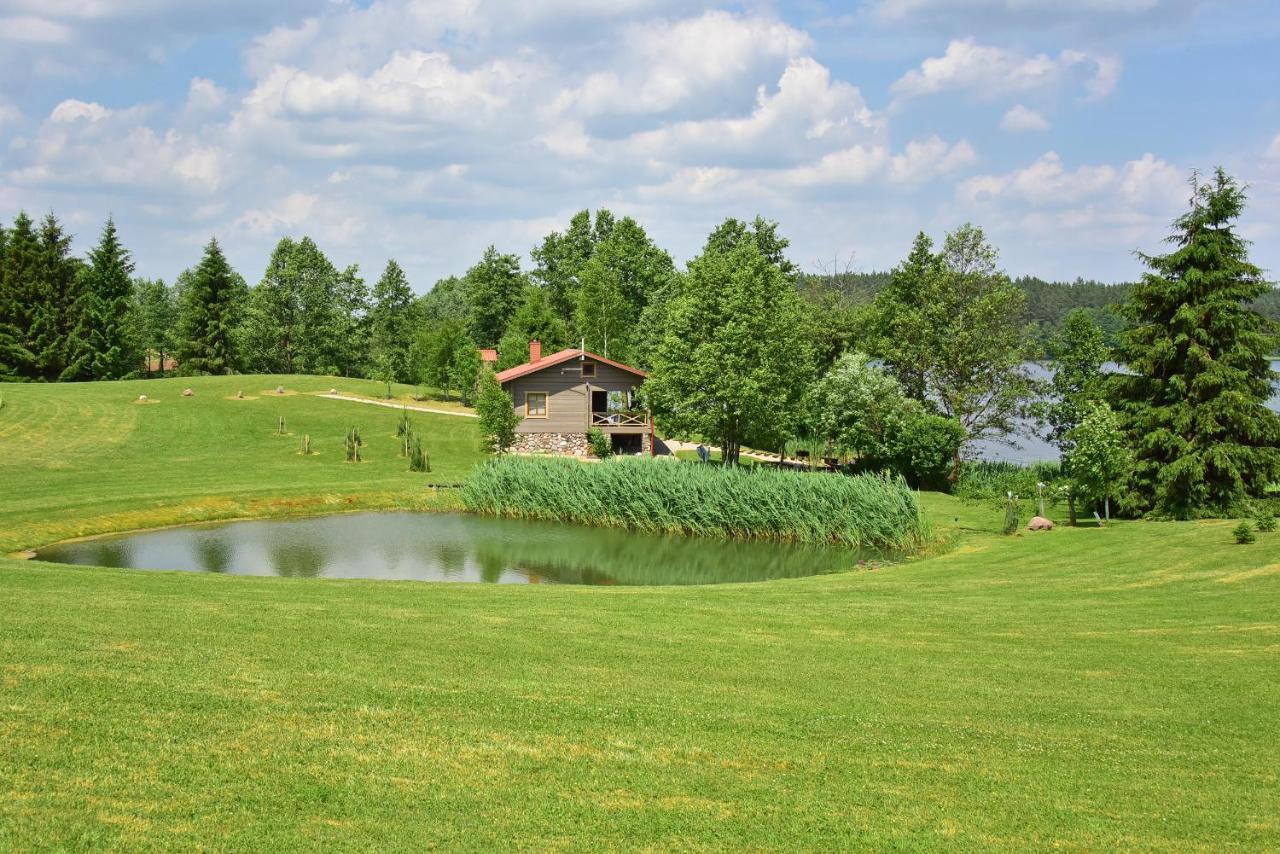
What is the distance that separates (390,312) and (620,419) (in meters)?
48.5

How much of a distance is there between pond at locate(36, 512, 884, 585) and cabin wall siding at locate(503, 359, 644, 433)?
1891 centimetres

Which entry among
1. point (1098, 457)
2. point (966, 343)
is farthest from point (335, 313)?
point (1098, 457)

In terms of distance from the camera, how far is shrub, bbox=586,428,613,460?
163 ft

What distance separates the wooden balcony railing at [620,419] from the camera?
51.9 metres

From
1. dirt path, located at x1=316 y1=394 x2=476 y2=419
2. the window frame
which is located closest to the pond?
the window frame

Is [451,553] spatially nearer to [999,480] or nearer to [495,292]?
[999,480]

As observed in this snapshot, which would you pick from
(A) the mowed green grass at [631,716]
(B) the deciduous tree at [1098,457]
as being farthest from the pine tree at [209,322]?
(B) the deciduous tree at [1098,457]

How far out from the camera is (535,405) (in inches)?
2055

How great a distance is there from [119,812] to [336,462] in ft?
129

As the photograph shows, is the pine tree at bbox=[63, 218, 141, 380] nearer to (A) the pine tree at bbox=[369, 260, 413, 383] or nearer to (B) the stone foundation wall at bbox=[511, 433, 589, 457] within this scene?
(A) the pine tree at bbox=[369, 260, 413, 383]

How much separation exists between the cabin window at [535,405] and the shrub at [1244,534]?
3580 cm

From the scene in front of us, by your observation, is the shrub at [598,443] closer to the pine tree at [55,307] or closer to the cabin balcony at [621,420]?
the cabin balcony at [621,420]

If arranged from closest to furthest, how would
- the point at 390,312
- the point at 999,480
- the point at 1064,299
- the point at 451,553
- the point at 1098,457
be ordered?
1. the point at 1098,457
2. the point at 451,553
3. the point at 999,480
4. the point at 390,312
5. the point at 1064,299

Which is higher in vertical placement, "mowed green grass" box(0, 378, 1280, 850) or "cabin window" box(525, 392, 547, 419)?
"cabin window" box(525, 392, 547, 419)
